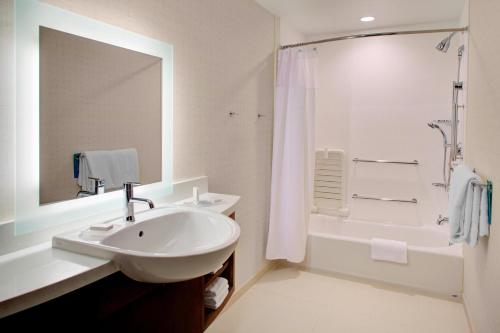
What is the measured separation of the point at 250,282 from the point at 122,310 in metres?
1.94

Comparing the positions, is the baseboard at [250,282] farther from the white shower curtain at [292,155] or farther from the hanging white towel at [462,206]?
the hanging white towel at [462,206]

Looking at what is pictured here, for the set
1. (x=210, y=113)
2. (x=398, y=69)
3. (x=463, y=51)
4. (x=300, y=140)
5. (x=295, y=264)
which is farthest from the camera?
(x=398, y=69)

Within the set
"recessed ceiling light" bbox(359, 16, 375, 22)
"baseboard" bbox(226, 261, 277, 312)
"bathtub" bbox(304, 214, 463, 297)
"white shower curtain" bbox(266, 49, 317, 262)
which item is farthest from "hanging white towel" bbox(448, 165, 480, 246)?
"recessed ceiling light" bbox(359, 16, 375, 22)

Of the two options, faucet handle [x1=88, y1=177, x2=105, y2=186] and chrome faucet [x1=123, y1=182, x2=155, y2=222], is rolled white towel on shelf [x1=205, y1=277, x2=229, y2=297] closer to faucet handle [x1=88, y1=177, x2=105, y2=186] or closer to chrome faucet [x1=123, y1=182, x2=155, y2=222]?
chrome faucet [x1=123, y1=182, x2=155, y2=222]

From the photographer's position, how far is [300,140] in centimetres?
314

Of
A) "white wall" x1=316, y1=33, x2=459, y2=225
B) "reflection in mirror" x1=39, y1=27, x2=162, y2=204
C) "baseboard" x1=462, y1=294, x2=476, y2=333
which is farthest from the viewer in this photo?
"white wall" x1=316, y1=33, x2=459, y2=225

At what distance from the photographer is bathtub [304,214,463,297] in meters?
2.85

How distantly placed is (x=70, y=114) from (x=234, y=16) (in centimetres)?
157

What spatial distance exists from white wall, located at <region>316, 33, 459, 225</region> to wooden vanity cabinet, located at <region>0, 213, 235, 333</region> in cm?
264

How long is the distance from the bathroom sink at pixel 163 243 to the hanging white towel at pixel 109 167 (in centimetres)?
20

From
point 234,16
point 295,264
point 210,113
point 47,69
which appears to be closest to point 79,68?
point 47,69

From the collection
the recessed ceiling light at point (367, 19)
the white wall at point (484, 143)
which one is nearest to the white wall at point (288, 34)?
the recessed ceiling light at point (367, 19)

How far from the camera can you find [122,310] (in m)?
1.21

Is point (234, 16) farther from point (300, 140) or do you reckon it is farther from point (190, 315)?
point (190, 315)
